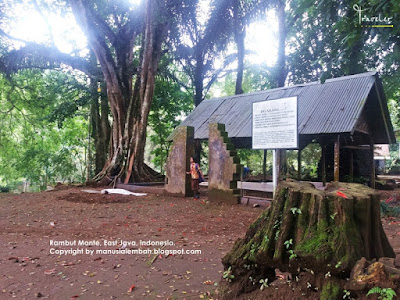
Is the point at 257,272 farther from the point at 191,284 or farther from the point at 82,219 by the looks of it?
the point at 82,219

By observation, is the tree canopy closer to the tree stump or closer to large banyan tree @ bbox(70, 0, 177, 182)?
large banyan tree @ bbox(70, 0, 177, 182)

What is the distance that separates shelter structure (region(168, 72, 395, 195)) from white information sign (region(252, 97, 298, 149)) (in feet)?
14.7

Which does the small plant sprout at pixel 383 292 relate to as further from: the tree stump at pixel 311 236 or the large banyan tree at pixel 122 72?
the large banyan tree at pixel 122 72

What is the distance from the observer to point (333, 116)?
11.5 metres

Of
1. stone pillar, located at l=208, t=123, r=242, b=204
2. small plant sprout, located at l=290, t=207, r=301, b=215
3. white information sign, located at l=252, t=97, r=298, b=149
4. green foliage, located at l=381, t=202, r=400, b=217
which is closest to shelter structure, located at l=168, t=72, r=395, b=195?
stone pillar, located at l=208, t=123, r=242, b=204

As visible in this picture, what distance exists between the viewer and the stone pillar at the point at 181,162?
1133 centimetres

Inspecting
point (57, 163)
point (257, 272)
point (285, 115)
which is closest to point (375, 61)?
point (285, 115)

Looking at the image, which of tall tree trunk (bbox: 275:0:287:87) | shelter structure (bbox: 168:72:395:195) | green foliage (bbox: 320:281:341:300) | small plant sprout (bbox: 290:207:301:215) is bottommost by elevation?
green foliage (bbox: 320:281:341:300)

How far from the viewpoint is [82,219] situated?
7.79 m

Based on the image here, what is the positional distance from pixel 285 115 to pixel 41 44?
1435 cm

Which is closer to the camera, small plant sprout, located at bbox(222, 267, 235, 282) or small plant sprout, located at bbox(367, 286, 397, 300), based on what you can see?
small plant sprout, located at bbox(367, 286, 397, 300)

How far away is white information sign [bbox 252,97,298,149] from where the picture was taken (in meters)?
6.72

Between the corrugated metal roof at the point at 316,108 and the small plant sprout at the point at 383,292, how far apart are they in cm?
918

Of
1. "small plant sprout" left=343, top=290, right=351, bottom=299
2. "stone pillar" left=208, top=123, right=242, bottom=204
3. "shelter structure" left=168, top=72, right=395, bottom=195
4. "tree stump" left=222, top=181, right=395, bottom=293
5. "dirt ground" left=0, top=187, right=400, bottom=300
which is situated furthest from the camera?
"shelter structure" left=168, top=72, right=395, bottom=195
